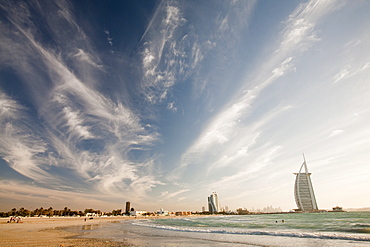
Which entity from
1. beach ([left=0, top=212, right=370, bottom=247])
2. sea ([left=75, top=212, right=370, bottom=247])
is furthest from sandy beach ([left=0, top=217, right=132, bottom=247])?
sea ([left=75, top=212, right=370, bottom=247])

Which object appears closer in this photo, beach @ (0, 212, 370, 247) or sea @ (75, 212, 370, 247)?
beach @ (0, 212, 370, 247)

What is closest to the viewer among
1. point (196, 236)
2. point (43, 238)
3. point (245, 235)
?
point (43, 238)

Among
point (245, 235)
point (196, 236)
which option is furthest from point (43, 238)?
point (245, 235)

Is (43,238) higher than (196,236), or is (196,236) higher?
(43,238)

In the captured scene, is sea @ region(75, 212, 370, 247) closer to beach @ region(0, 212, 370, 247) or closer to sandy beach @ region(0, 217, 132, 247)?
beach @ region(0, 212, 370, 247)

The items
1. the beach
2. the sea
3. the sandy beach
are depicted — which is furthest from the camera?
the sea

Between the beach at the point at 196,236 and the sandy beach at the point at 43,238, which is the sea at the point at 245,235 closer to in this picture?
the beach at the point at 196,236

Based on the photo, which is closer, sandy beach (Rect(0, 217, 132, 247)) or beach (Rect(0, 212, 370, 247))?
sandy beach (Rect(0, 217, 132, 247))

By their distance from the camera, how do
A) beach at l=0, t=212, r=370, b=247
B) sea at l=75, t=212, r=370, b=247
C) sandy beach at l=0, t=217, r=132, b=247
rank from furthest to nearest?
sea at l=75, t=212, r=370, b=247
beach at l=0, t=212, r=370, b=247
sandy beach at l=0, t=217, r=132, b=247

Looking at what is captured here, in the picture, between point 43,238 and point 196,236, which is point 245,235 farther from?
point 43,238

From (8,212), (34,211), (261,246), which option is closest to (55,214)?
(34,211)

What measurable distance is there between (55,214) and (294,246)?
783ft

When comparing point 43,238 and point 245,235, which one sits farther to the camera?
point 245,235

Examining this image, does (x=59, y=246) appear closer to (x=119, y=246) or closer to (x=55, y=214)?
(x=119, y=246)
